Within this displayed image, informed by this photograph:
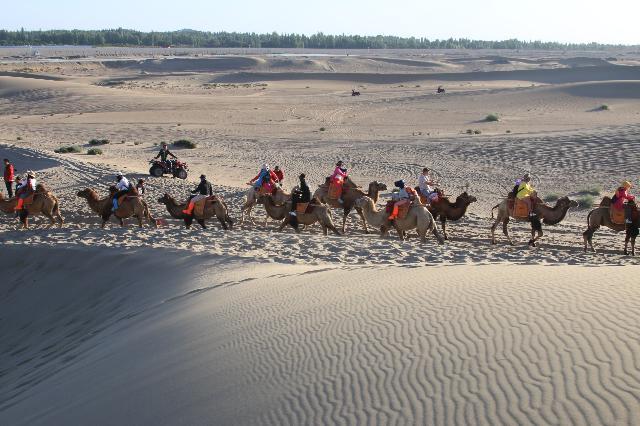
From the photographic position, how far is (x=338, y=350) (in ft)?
27.0

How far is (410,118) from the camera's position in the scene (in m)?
51.3

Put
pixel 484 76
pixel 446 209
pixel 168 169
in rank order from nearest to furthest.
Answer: pixel 446 209, pixel 168 169, pixel 484 76

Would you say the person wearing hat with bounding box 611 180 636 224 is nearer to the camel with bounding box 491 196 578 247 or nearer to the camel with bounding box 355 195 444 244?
the camel with bounding box 491 196 578 247

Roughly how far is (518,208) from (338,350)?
1067cm

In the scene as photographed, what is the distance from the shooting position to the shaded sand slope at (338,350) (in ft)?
22.0

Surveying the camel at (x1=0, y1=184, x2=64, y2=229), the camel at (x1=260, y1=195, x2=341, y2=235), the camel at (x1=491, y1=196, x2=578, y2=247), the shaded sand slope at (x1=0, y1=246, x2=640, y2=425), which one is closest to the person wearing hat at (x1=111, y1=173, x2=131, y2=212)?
the camel at (x1=0, y1=184, x2=64, y2=229)

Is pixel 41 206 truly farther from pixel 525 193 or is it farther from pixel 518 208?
pixel 525 193

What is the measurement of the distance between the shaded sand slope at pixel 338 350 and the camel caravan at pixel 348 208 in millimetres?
4752

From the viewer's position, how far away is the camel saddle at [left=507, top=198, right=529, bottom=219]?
17969 millimetres

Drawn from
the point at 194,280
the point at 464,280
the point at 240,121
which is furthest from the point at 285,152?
the point at 464,280

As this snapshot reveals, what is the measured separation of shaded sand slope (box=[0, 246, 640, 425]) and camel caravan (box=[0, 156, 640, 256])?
4.75m

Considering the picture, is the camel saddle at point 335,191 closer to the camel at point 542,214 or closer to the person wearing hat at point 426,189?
the person wearing hat at point 426,189

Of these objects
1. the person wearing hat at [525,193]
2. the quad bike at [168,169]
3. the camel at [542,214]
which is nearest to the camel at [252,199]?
the camel at [542,214]

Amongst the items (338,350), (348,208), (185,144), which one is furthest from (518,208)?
(185,144)
